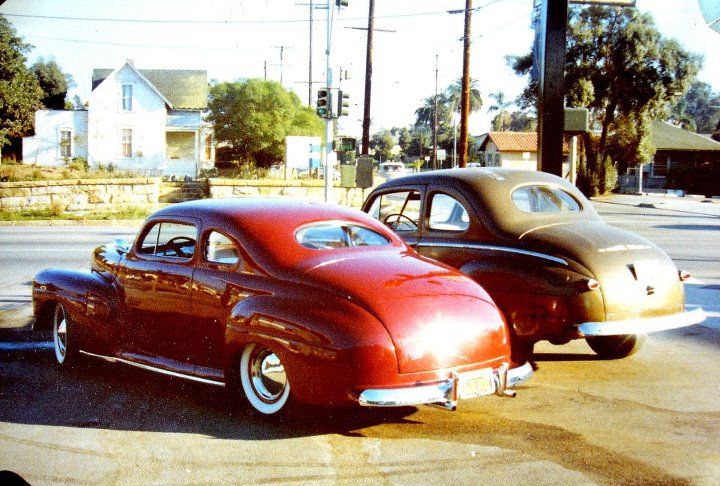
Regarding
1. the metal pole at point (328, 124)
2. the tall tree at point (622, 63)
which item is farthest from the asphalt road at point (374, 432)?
the tall tree at point (622, 63)

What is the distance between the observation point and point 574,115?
37.1 ft

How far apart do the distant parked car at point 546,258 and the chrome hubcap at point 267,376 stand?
81.9 inches

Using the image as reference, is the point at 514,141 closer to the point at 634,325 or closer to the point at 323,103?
the point at 323,103

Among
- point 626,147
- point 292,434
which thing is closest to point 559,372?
point 292,434

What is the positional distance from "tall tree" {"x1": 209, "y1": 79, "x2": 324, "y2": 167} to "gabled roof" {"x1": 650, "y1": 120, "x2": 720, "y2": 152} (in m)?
29.6

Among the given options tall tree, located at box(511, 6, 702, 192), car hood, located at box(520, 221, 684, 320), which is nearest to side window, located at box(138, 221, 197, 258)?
car hood, located at box(520, 221, 684, 320)

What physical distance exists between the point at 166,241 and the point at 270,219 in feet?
3.64

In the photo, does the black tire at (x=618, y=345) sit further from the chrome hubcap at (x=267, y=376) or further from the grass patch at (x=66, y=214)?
the grass patch at (x=66, y=214)

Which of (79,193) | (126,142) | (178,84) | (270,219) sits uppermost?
(178,84)

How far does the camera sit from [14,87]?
124 feet

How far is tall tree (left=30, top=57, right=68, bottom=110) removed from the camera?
186 feet

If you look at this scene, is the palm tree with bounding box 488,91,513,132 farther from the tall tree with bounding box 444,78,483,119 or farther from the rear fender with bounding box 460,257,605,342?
the rear fender with bounding box 460,257,605,342

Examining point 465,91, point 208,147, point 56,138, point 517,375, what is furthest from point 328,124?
point 56,138

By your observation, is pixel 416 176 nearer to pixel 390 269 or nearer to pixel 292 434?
pixel 390 269
